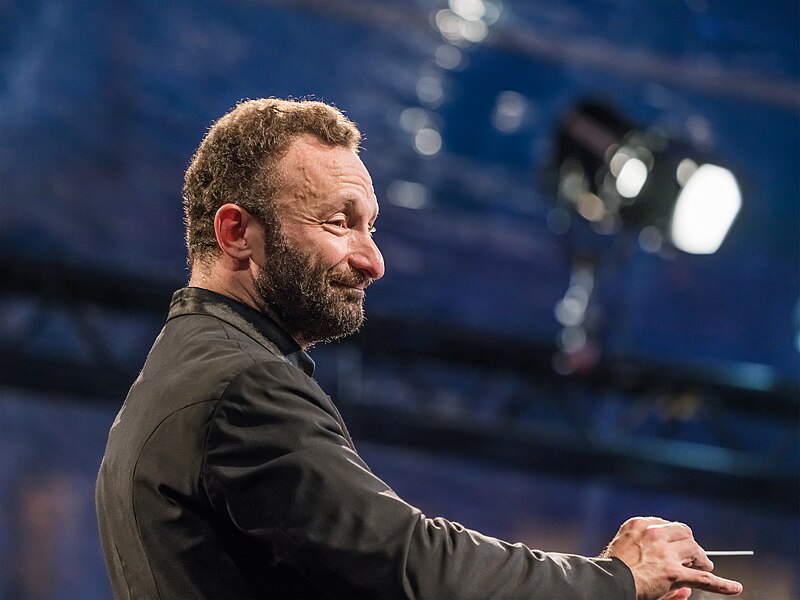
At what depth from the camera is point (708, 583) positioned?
1.59 m

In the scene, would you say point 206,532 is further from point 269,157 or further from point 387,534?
point 269,157

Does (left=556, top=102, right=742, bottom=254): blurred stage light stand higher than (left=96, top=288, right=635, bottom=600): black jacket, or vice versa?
(left=556, top=102, right=742, bottom=254): blurred stage light

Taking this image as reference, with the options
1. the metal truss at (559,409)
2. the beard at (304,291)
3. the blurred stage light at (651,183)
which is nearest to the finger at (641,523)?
the beard at (304,291)

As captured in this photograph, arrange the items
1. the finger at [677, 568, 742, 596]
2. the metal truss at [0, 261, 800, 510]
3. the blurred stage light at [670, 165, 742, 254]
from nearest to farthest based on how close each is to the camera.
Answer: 1. the finger at [677, 568, 742, 596]
2. the blurred stage light at [670, 165, 742, 254]
3. the metal truss at [0, 261, 800, 510]

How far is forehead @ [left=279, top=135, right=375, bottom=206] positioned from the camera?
5.99ft

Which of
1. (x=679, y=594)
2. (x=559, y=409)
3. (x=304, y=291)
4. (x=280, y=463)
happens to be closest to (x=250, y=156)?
(x=304, y=291)

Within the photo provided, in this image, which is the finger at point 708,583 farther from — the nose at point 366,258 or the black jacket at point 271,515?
the nose at point 366,258

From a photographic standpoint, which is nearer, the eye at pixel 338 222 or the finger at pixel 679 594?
the finger at pixel 679 594

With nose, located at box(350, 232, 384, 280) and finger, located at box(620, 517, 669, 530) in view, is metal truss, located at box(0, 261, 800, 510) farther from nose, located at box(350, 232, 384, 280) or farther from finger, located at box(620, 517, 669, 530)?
finger, located at box(620, 517, 669, 530)

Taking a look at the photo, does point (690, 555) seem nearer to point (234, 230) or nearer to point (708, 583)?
point (708, 583)

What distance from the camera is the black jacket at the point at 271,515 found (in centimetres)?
146

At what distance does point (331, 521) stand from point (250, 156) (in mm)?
707

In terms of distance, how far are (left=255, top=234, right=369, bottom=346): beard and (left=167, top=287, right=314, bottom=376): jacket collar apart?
0.11ft

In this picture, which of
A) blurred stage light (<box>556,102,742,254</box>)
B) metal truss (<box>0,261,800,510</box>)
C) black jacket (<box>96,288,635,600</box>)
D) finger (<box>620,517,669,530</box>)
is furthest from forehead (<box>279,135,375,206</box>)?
metal truss (<box>0,261,800,510</box>)
